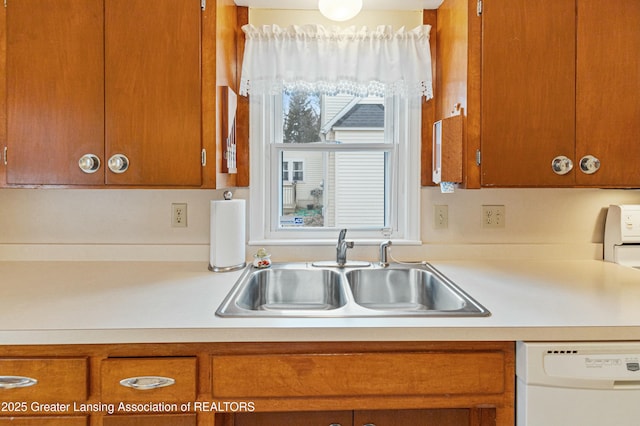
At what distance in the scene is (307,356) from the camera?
3.42 ft

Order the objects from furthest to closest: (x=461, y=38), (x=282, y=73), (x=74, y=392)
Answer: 1. (x=282, y=73)
2. (x=461, y=38)
3. (x=74, y=392)

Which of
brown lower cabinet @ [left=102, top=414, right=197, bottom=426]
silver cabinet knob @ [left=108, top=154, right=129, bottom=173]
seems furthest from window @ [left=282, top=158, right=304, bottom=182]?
brown lower cabinet @ [left=102, top=414, right=197, bottom=426]

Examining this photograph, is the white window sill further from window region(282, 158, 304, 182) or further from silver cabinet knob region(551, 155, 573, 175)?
silver cabinet knob region(551, 155, 573, 175)

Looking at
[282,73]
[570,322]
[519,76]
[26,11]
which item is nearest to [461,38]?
[519,76]

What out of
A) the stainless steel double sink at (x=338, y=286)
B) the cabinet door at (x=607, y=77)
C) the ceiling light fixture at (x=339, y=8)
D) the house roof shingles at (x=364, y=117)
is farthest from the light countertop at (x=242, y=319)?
the ceiling light fixture at (x=339, y=8)

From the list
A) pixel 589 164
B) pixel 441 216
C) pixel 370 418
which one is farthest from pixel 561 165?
pixel 370 418

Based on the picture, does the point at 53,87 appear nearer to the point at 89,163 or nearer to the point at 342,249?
the point at 89,163

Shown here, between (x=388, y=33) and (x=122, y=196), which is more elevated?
(x=388, y=33)

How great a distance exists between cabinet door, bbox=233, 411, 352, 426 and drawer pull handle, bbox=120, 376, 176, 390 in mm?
317

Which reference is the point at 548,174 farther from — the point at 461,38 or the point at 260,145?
the point at 260,145

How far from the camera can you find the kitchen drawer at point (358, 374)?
104 centimetres

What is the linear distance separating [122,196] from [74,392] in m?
0.97

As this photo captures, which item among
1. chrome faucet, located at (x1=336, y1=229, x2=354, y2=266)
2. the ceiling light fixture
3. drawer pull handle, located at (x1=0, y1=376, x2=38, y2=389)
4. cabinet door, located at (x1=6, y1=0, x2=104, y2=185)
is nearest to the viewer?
drawer pull handle, located at (x1=0, y1=376, x2=38, y2=389)

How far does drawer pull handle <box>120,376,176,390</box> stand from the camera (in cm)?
102
